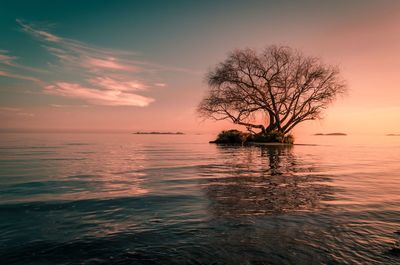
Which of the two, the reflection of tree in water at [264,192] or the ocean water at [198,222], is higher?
the reflection of tree in water at [264,192]

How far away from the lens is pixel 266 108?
31.8 metres

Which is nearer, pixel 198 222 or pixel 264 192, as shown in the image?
pixel 198 222

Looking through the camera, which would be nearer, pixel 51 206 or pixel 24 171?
pixel 51 206

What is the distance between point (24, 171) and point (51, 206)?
19.0 ft

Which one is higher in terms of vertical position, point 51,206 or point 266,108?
point 266,108

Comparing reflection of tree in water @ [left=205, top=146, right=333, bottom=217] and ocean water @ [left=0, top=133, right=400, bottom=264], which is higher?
reflection of tree in water @ [left=205, top=146, right=333, bottom=217]

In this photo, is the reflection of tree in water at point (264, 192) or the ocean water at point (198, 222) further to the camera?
the reflection of tree in water at point (264, 192)

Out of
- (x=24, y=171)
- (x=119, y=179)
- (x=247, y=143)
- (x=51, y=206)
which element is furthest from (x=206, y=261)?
(x=247, y=143)

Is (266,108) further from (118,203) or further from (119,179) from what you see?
(118,203)

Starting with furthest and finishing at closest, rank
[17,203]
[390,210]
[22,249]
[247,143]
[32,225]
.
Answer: [247,143] < [17,203] < [390,210] < [32,225] < [22,249]

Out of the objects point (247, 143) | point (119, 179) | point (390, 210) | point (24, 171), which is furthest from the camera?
point (247, 143)

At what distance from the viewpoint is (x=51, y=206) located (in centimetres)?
534

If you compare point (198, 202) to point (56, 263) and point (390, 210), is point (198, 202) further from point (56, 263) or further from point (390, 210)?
point (390, 210)

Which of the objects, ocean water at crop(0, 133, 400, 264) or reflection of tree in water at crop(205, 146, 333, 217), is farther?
reflection of tree in water at crop(205, 146, 333, 217)
